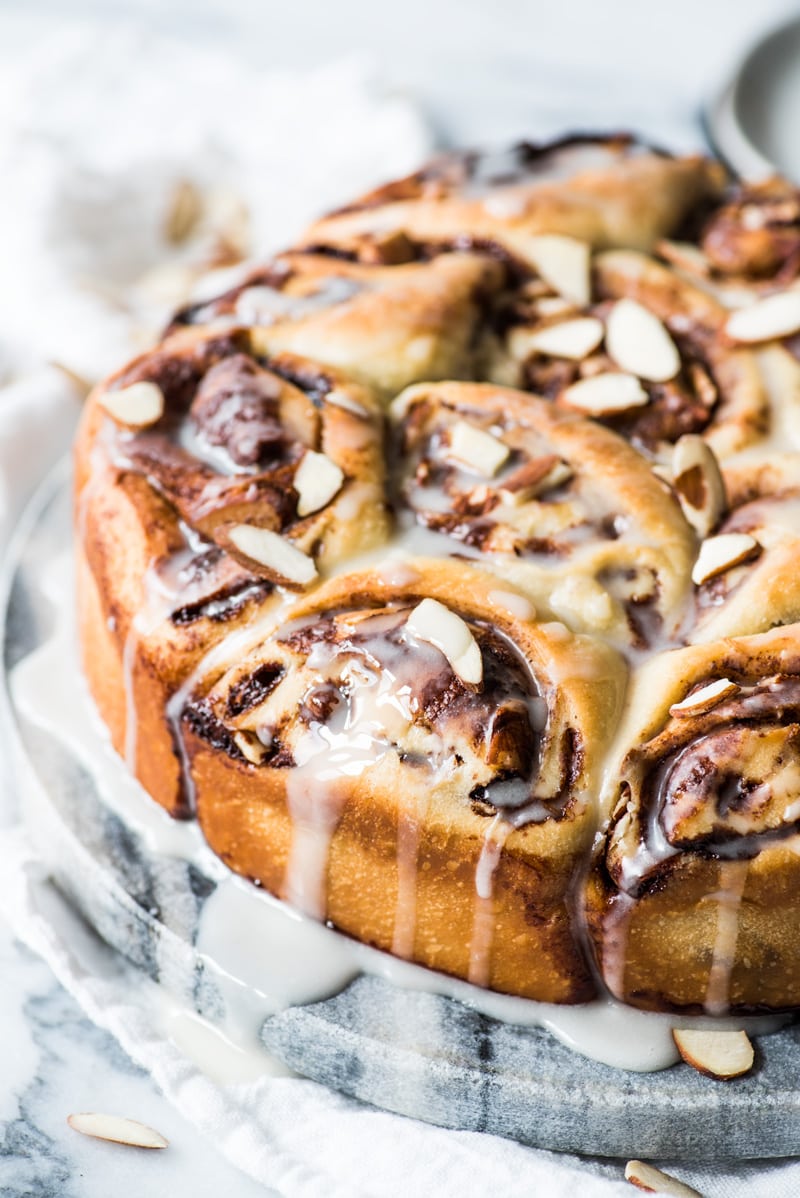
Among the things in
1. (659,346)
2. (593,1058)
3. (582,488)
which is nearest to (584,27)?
(659,346)

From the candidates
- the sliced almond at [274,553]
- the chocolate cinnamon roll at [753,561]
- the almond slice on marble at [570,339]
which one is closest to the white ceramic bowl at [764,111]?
the almond slice on marble at [570,339]

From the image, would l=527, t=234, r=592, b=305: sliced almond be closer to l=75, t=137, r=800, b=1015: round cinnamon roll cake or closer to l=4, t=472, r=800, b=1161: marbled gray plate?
l=75, t=137, r=800, b=1015: round cinnamon roll cake

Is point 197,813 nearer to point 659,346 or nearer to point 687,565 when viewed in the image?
point 687,565

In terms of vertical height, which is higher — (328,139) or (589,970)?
(328,139)

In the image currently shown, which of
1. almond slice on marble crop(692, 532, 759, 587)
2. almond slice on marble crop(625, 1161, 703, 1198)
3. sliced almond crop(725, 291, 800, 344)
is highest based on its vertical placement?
sliced almond crop(725, 291, 800, 344)

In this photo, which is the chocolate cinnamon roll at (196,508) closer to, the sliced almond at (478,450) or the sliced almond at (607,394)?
the sliced almond at (478,450)

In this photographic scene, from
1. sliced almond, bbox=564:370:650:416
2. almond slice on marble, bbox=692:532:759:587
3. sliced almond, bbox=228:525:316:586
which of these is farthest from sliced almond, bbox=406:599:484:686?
sliced almond, bbox=564:370:650:416

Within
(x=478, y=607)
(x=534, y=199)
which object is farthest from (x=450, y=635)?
(x=534, y=199)

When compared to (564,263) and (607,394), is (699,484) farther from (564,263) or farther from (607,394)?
(564,263)
